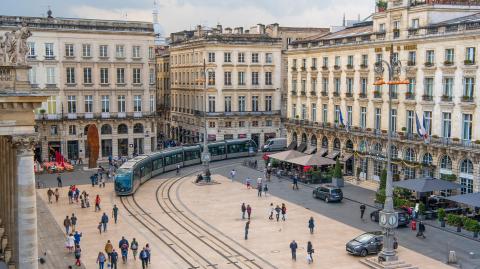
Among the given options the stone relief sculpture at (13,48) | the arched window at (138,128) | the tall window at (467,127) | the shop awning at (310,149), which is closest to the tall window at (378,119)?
the tall window at (467,127)

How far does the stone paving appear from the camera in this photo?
126 ft

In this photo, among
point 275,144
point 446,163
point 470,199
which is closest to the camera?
point 470,199

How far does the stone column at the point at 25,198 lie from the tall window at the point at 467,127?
40.3 metres

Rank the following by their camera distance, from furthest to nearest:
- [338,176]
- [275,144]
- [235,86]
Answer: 1. [235,86]
2. [275,144]
3. [338,176]

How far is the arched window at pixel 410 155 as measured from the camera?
60.2 meters

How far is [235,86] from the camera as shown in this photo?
93750 mm

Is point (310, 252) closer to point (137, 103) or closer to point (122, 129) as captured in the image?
point (122, 129)

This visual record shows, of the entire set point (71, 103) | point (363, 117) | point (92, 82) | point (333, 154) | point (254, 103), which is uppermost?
point (92, 82)

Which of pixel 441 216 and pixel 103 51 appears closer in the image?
pixel 441 216

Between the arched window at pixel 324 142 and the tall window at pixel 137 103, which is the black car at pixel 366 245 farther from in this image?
the tall window at pixel 137 103

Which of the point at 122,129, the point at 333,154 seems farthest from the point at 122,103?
the point at 333,154

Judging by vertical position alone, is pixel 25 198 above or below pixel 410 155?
above

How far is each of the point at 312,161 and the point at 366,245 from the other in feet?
96.3

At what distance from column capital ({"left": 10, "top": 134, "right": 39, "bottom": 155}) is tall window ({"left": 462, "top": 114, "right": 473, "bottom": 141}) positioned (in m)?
40.1
